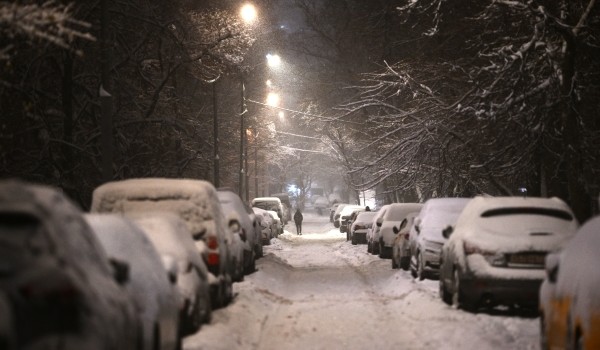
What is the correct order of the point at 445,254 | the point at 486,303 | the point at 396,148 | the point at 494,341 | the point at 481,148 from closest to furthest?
the point at 494,341 → the point at 486,303 → the point at 445,254 → the point at 481,148 → the point at 396,148

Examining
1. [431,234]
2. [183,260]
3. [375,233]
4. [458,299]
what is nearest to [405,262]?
[431,234]

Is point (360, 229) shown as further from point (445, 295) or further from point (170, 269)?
point (170, 269)

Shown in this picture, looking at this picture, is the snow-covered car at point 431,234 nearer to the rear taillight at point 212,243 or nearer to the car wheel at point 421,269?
the car wheel at point 421,269

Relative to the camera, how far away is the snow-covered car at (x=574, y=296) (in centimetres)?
744

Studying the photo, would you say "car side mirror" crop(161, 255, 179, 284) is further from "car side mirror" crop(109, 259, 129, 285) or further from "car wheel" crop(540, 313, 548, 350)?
"car wheel" crop(540, 313, 548, 350)

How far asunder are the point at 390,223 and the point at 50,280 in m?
22.9

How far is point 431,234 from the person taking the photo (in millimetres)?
19906

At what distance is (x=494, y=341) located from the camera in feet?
38.0

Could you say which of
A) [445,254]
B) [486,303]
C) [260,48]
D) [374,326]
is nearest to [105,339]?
[374,326]

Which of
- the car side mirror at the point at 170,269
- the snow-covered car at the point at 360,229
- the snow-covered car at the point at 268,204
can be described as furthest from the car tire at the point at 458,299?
the snow-covered car at the point at 268,204

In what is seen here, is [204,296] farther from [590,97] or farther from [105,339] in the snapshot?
[590,97]

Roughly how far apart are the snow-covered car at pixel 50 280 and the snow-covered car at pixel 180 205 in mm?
7644

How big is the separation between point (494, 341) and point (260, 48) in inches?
1918

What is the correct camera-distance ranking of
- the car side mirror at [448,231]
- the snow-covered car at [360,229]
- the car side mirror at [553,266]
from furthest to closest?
the snow-covered car at [360,229] → the car side mirror at [448,231] → the car side mirror at [553,266]
